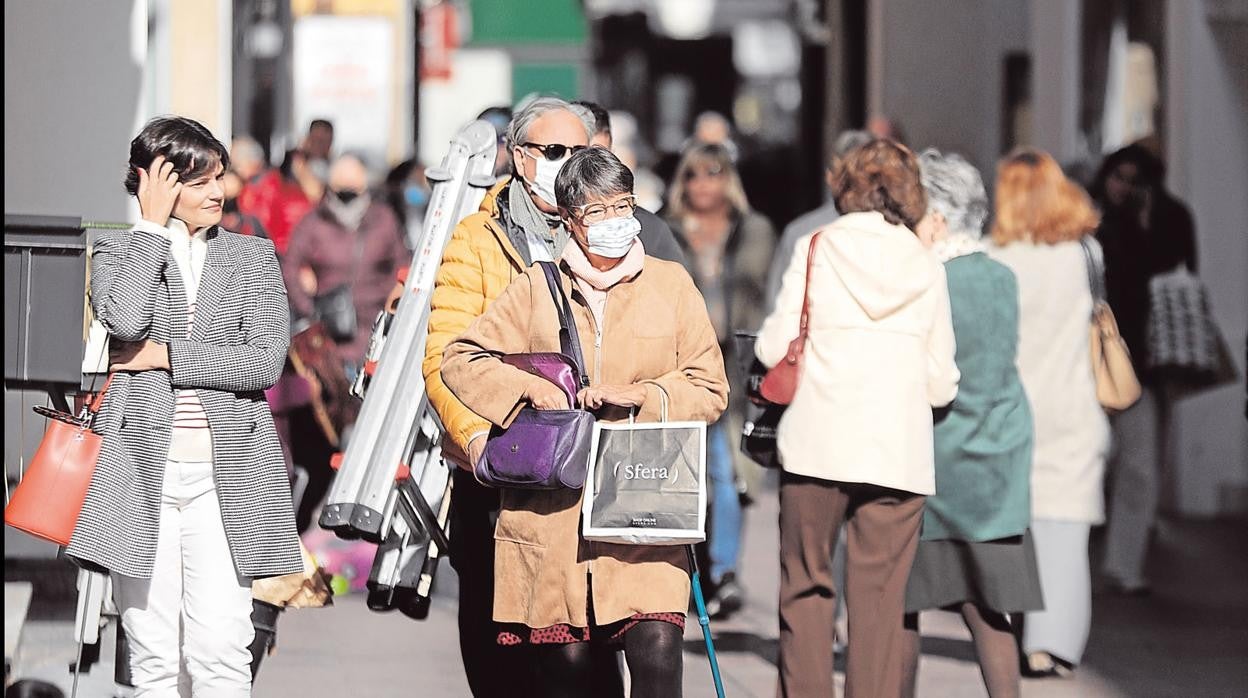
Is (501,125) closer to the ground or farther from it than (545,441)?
farther from it

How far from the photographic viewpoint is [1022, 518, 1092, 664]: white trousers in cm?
815

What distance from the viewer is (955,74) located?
1666cm

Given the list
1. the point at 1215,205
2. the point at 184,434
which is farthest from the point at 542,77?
the point at 184,434

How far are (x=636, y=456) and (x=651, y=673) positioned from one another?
0.55 m

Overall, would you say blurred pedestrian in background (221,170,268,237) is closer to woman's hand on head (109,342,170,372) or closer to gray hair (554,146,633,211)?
woman's hand on head (109,342,170,372)

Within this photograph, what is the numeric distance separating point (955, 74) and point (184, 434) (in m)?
11.9

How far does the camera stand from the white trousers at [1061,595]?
8.15 meters

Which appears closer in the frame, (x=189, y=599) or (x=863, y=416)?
(x=189, y=599)

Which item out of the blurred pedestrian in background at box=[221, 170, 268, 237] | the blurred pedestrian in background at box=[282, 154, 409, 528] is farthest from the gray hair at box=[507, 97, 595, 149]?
the blurred pedestrian in background at box=[282, 154, 409, 528]

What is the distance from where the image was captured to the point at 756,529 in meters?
13.0

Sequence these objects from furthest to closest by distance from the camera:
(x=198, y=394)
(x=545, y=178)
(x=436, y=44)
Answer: (x=436, y=44)
(x=545, y=178)
(x=198, y=394)

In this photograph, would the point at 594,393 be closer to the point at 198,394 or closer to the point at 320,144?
the point at 198,394

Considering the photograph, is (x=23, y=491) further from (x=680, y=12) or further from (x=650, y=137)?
(x=650, y=137)

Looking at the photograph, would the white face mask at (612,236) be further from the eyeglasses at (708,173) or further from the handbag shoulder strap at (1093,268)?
the eyeglasses at (708,173)
